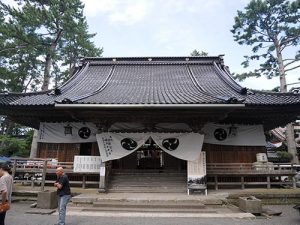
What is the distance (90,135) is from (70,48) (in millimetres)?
18124

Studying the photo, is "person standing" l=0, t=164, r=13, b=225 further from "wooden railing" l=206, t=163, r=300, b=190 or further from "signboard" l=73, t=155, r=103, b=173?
"wooden railing" l=206, t=163, r=300, b=190

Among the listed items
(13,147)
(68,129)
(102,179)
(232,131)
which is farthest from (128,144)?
(13,147)

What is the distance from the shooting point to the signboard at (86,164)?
1184cm

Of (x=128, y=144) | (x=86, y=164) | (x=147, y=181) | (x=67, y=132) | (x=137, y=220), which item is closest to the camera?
(x=137, y=220)

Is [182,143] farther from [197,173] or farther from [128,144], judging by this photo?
[128,144]

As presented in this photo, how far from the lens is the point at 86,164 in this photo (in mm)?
11938

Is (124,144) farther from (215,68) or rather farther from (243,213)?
(215,68)

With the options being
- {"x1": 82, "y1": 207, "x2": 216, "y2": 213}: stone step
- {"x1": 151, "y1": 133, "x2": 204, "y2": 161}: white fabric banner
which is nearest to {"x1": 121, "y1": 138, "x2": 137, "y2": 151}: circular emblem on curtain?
{"x1": 151, "y1": 133, "x2": 204, "y2": 161}: white fabric banner

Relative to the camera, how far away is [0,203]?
527 centimetres

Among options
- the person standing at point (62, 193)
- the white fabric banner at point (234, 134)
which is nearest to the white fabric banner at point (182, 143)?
the white fabric banner at point (234, 134)

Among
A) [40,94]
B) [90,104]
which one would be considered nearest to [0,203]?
[90,104]

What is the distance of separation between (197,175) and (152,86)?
6086 mm

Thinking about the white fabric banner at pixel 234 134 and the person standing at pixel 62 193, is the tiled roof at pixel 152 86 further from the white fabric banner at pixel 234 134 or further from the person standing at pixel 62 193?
the person standing at pixel 62 193

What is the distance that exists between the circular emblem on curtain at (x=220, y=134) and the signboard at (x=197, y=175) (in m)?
2.22
